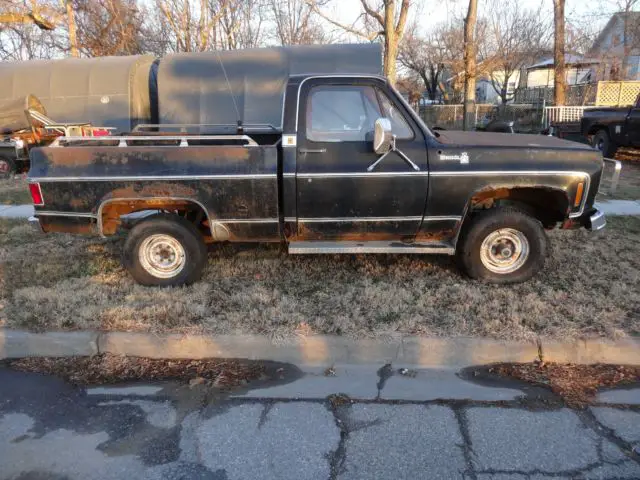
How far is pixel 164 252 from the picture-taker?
488cm

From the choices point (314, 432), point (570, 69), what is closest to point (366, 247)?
point (314, 432)

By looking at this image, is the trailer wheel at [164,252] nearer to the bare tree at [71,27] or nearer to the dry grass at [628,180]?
the dry grass at [628,180]

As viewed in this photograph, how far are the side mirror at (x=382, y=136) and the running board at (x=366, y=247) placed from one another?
0.88 m

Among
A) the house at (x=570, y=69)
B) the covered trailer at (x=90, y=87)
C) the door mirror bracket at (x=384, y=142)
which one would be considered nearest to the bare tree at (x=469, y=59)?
the house at (x=570, y=69)

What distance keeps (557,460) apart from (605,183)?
30.6 ft

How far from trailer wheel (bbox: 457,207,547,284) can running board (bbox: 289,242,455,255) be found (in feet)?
0.87

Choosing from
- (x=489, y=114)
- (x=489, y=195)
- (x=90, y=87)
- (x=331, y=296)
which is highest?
(x=90, y=87)

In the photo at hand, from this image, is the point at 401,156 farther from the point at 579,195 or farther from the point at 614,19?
the point at 614,19

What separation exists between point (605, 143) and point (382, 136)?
12.0m

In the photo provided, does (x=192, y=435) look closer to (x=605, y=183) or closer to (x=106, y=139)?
(x=106, y=139)

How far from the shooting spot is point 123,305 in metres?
4.42

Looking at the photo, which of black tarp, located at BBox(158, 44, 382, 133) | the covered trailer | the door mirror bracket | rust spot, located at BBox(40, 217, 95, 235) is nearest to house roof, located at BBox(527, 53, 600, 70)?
black tarp, located at BBox(158, 44, 382, 133)

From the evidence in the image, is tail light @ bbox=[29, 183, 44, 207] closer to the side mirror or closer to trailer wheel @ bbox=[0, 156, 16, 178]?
the side mirror

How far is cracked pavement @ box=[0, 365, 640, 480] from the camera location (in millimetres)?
2699
